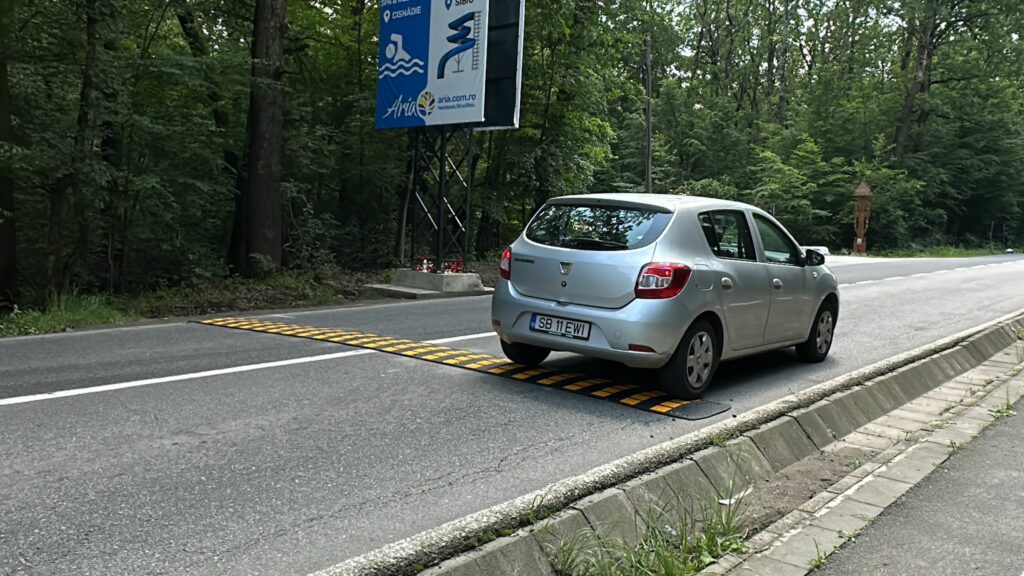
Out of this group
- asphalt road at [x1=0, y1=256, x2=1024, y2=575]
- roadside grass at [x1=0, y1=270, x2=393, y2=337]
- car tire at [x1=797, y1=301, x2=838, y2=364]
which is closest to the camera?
asphalt road at [x1=0, y1=256, x2=1024, y2=575]

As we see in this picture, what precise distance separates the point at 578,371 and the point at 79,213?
10.7 meters

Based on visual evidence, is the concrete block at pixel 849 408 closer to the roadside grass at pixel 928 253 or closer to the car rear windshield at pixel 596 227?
the car rear windshield at pixel 596 227

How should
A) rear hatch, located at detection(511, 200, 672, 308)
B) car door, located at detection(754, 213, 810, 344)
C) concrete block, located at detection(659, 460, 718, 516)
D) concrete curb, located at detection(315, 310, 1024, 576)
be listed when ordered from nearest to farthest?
concrete curb, located at detection(315, 310, 1024, 576) → concrete block, located at detection(659, 460, 718, 516) → rear hatch, located at detection(511, 200, 672, 308) → car door, located at detection(754, 213, 810, 344)

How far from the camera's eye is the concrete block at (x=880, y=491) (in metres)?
4.29

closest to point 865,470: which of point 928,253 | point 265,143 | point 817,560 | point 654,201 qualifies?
point 817,560

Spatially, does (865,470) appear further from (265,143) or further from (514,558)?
(265,143)

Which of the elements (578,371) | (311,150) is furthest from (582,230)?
(311,150)

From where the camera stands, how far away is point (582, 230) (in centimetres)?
646

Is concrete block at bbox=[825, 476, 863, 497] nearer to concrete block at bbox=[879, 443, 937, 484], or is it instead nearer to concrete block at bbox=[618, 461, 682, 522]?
concrete block at bbox=[879, 443, 937, 484]

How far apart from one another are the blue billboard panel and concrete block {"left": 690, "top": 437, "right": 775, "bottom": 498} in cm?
1035

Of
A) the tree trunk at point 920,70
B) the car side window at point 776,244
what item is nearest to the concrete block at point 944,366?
the car side window at point 776,244

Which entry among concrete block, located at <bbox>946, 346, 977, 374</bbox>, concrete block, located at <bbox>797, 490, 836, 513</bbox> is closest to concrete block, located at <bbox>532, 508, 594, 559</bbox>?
concrete block, located at <bbox>797, 490, 836, 513</bbox>

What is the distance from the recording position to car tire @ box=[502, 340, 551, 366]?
7.25 m

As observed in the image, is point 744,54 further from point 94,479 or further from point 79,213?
point 94,479
